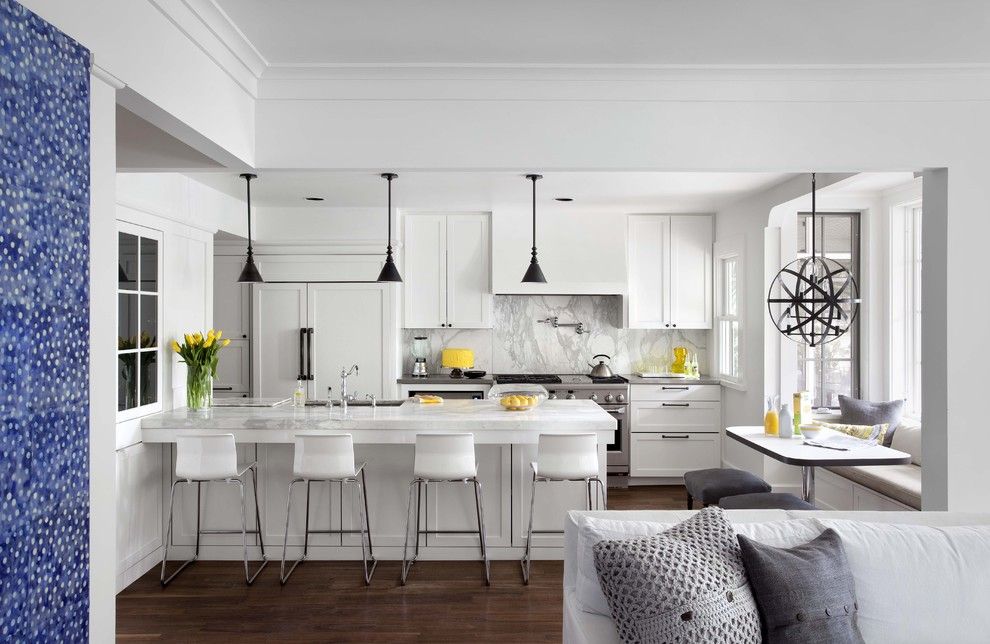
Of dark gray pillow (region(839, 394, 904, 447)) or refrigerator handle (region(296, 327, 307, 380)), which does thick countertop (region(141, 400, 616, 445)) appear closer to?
refrigerator handle (region(296, 327, 307, 380))

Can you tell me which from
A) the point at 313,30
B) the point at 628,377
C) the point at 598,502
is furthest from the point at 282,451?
the point at 628,377

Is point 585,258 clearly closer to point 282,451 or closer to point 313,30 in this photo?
point 282,451

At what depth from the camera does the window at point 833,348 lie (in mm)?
5703

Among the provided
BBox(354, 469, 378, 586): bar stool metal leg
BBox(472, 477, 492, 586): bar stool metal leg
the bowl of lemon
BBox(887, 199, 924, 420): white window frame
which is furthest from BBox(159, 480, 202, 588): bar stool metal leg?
BBox(887, 199, 924, 420): white window frame

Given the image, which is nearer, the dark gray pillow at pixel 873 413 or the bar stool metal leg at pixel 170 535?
the bar stool metal leg at pixel 170 535

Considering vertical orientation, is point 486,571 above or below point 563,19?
below

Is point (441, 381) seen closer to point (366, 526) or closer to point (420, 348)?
point (420, 348)

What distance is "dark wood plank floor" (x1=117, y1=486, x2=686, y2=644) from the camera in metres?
3.40

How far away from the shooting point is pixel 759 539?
2273 millimetres

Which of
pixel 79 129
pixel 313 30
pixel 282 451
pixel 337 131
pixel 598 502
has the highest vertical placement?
pixel 313 30

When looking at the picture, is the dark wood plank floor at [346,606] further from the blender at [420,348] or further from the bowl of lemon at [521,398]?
the blender at [420,348]

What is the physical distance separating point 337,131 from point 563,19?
1.21m

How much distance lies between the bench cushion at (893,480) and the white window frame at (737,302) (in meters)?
1.35

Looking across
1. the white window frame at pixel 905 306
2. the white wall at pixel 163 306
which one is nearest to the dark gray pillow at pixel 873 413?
the white window frame at pixel 905 306
